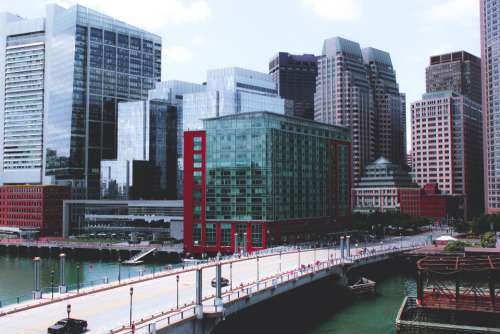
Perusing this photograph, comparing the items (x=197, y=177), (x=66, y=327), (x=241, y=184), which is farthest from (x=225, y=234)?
(x=66, y=327)

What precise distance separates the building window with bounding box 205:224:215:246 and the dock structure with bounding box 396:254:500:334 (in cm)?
7498

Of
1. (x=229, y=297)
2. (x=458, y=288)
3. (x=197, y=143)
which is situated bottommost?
(x=458, y=288)

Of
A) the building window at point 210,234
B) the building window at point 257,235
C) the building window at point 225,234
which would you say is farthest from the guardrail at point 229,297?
the building window at point 210,234

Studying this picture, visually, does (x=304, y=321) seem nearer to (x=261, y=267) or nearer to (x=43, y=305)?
(x=261, y=267)

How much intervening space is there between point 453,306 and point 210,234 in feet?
277

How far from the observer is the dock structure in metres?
79.0

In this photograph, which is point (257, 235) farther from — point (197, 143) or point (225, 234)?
point (197, 143)

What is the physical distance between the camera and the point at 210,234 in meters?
158

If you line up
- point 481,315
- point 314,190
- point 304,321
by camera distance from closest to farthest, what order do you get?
point 481,315 < point 304,321 < point 314,190

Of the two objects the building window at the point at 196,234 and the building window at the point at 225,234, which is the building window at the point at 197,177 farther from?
the building window at the point at 225,234

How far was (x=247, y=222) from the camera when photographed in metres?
156

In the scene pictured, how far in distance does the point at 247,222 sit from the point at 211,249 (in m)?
11.8

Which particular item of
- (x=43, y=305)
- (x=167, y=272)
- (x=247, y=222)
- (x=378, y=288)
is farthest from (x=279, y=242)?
(x=43, y=305)

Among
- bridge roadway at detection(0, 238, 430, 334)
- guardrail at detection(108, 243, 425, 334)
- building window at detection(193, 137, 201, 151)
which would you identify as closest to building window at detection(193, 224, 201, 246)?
building window at detection(193, 137, 201, 151)
